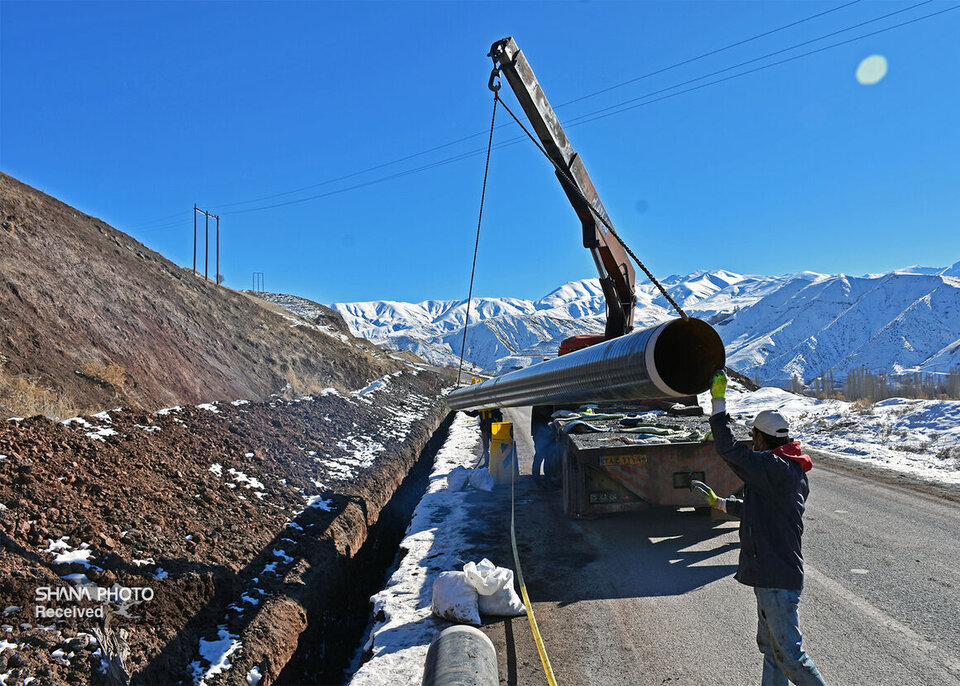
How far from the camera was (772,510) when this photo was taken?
3.41 metres

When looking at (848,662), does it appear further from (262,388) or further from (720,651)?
(262,388)

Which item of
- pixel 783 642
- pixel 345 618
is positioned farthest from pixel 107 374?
pixel 783 642

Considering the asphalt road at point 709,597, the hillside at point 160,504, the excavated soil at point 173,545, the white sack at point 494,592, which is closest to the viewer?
the asphalt road at point 709,597

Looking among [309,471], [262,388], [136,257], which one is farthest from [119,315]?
[309,471]

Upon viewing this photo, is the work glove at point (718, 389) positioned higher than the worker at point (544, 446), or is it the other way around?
the work glove at point (718, 389)

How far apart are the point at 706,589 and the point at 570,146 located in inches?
250

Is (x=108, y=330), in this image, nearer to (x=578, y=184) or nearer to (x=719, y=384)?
(x=578, y=184)

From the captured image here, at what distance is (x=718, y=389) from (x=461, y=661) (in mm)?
2114

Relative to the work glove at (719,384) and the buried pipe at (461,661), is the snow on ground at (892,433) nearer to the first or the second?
the work glove at (719,384)

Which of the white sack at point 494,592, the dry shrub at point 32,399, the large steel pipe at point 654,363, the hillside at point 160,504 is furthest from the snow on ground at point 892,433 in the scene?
the dry shrub at point 32,399

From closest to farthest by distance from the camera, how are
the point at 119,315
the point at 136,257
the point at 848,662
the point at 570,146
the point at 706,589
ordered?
1. the point at 848,662
2. the point at 706,589
3. the point at 570,146
4. the point at 119,315
5. the point at 136,257

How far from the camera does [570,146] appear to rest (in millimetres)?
8891

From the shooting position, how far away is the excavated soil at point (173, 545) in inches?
162

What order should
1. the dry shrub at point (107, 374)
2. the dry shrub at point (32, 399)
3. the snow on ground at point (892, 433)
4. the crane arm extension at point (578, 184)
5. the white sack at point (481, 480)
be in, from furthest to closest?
the dry shrub at point (107, 374) < the snow on ground at point (892, 433) < the white sack at point (481, 480) < the dry shrub at point (32, 399) < the crane arm extension at point (578, 184)
